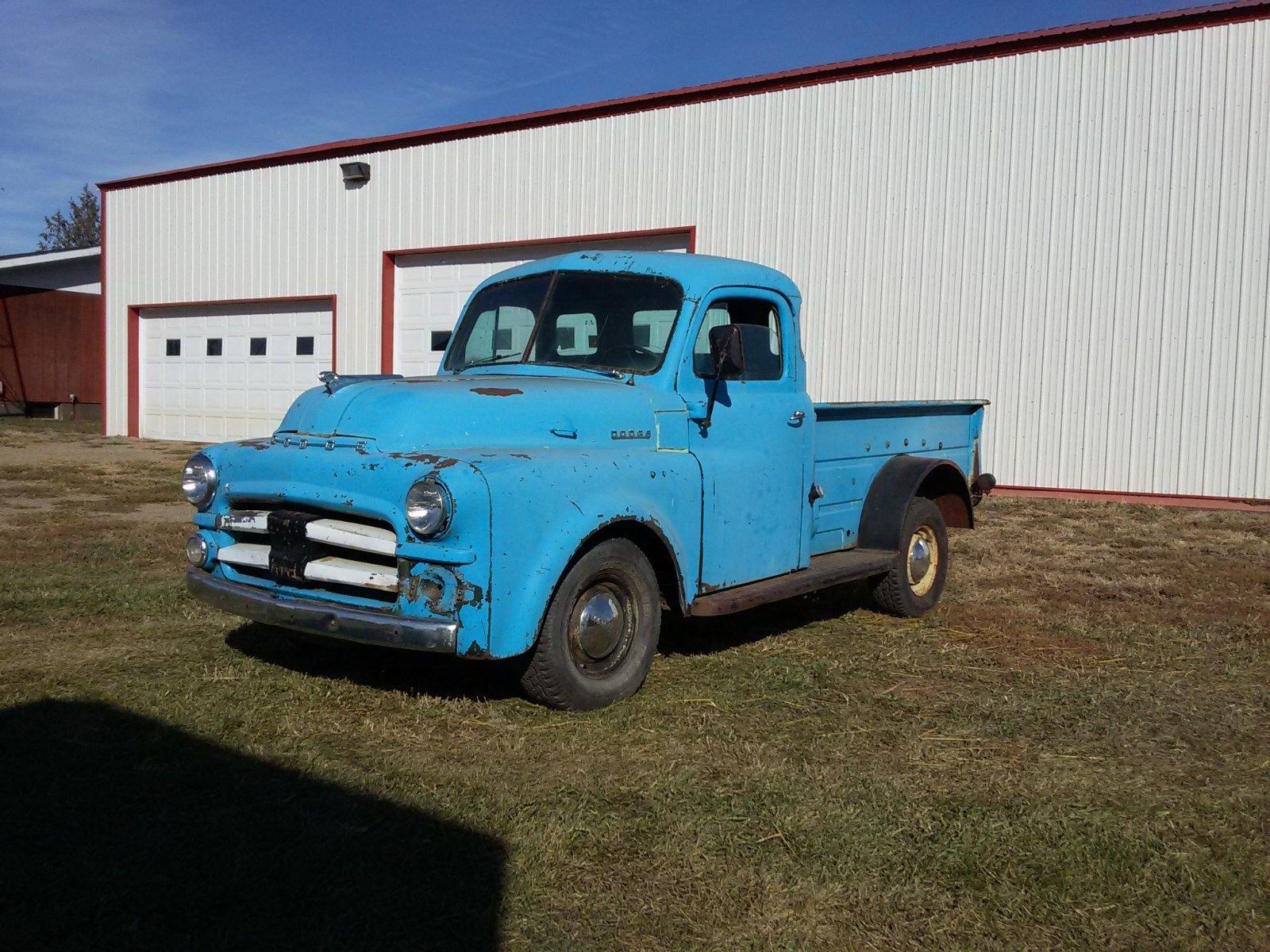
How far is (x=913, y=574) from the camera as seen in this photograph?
22.0 ft

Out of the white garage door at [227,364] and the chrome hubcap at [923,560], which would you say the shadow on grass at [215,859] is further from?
the white garage door at [227,364]

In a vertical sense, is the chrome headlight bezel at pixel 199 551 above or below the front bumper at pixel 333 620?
above

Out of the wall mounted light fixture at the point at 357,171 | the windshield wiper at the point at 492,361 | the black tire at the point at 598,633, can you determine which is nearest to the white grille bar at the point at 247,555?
the black tire at the point at 598,633

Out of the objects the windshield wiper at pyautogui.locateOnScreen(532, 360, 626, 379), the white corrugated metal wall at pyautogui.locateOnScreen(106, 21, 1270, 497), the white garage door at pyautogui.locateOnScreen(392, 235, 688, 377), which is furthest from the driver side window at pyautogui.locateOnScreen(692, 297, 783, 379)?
the white garage door at pyautogui.locateOnScreen(392, 235, 688, 377)

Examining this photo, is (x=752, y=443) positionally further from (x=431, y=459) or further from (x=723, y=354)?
(x=431, y=459)

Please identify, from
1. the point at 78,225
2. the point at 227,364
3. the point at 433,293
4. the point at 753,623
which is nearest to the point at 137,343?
the point at 227,364

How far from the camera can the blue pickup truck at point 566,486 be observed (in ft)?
13.3

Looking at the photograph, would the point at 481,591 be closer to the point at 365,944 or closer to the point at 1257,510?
the point at 365,944

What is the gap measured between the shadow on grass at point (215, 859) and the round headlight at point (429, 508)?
36.4 inches

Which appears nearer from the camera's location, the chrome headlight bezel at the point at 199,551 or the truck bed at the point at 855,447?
Answer: the chrome headlight bezel at the point at 199,551

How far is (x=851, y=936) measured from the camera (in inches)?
112

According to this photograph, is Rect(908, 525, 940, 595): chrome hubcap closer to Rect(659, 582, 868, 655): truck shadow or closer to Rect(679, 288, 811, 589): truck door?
Rect(659, 582, 868, 655): truck shadow

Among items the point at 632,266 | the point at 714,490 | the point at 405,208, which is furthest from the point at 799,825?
the point at 405,208

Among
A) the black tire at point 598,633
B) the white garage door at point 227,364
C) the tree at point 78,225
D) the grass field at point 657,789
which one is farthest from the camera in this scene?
Result: the tree at point 78,225
